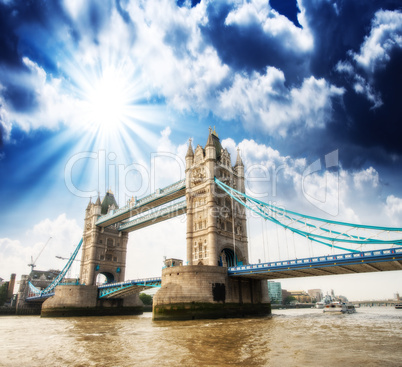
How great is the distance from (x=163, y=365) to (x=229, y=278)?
26554 mm

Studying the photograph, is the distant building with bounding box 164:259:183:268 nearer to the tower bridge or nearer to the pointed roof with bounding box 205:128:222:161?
the tower bridge

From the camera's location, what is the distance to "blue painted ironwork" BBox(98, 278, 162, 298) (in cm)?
4325

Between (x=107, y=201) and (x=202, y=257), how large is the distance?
123ft

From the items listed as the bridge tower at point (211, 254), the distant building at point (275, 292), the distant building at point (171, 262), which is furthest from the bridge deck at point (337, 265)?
the distant building at point (275, 292)

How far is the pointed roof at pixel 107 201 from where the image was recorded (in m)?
68.4

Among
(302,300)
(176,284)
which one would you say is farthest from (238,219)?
(302,300)

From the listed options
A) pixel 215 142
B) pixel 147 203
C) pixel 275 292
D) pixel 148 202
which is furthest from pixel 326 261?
pixel 275 292

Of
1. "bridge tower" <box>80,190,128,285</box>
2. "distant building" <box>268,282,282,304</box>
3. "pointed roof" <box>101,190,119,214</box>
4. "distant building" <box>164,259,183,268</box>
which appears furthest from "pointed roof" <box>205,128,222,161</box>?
"distant building" <box>268,282,282,304</box>

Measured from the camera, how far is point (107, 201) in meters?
70.1

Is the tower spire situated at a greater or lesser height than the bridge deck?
greater

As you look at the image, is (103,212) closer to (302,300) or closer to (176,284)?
(176,284)

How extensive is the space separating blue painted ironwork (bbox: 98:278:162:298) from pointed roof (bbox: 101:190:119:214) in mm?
19623

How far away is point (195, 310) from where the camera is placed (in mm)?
31656

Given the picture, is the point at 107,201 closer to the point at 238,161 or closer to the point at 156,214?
the point at 156,214
